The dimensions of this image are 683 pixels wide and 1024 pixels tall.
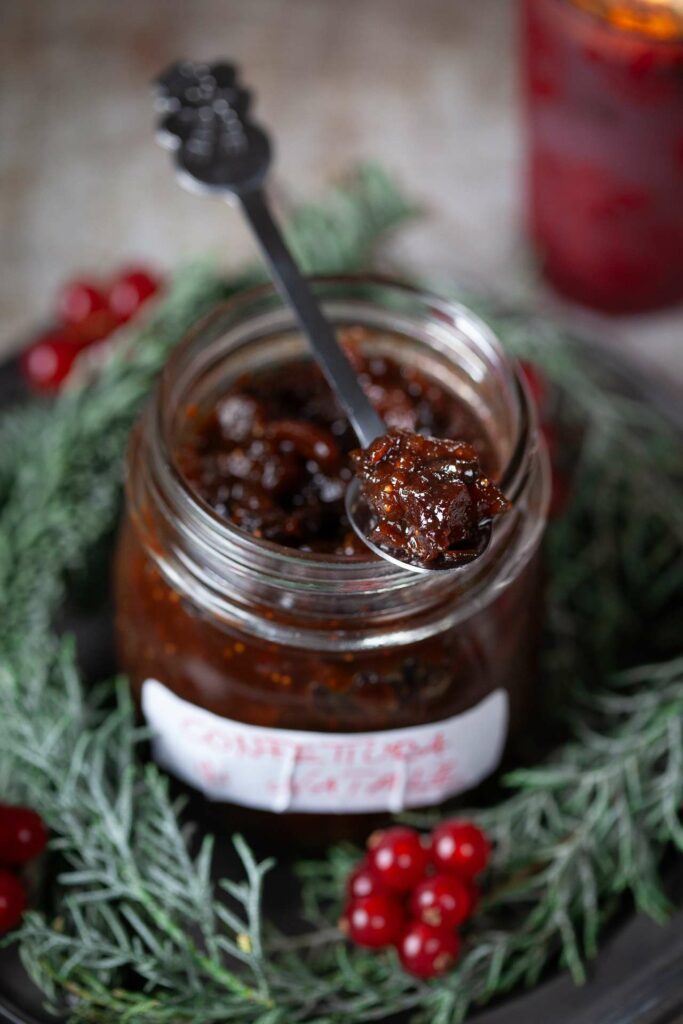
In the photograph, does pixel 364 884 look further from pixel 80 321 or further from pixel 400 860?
pixel 80 321

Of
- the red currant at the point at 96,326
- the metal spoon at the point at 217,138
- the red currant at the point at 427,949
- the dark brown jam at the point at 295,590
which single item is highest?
the metal spoon at the point at 217,138

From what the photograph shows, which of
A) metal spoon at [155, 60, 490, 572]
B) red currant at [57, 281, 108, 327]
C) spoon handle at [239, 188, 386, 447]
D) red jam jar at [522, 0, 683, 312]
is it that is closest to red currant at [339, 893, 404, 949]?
spoon handle at [239, 188, 386, 447]

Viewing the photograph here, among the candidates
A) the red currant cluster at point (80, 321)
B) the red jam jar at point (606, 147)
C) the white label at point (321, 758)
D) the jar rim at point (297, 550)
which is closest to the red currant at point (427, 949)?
the white label at point (321, 758)

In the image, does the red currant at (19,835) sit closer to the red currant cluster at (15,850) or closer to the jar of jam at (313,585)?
the red currant cluster at (15,850)

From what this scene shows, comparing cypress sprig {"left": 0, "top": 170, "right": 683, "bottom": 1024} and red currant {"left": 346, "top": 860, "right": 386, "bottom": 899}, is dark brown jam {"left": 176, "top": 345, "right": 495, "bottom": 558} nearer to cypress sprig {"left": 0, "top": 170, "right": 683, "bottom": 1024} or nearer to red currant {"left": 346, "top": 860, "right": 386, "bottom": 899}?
cypress sprig {"left": 0, "top": 170, "right": 683, "bottom": 1024}

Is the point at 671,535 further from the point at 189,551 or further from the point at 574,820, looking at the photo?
the point at 189,551

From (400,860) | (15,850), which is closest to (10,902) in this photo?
(15,850)

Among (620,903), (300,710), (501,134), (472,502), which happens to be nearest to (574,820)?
(620,903)
